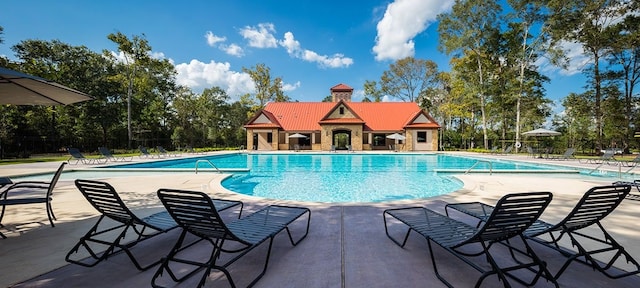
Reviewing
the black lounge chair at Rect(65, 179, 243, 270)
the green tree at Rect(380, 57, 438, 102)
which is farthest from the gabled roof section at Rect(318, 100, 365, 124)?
the black lounge chair at Rect(65, 179, 243, 270)

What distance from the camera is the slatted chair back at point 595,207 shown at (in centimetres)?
235

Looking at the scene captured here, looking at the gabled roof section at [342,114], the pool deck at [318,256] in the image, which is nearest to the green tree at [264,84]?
the gabled roof section at [342,114]

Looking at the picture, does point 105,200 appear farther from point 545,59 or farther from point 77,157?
point 545,59

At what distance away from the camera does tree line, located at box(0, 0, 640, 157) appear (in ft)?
66.4

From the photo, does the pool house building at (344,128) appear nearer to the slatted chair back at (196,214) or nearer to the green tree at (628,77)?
the green tree at (628,77)

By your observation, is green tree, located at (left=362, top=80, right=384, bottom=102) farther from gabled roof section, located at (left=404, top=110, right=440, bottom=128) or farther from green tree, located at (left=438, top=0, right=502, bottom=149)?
green tree, located at (left=438, top=0, right=502, bottom=149)

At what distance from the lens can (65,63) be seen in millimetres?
27562

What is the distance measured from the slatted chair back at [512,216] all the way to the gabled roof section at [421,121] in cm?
2580

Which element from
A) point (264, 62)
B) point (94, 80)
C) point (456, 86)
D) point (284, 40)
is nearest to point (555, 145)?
point (456, 86)

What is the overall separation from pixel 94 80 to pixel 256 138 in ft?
64.4

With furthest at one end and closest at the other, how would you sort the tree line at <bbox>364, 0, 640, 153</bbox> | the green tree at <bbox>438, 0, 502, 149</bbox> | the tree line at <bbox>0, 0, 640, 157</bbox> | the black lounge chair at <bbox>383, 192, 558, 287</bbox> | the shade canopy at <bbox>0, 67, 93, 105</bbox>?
the green tree at <bbox>438, 0, 502, 149</bbox>, the tree line at <bbox>0, 0, 640, 157</bbox>, the tree line at <bbox>364, 0, 640, 153</bbox>, the shade canopy at <bbox>0, 67, 93, 105</bbox>, the black lounge chair at <bbox>383, 192, 558, 287</bbox>

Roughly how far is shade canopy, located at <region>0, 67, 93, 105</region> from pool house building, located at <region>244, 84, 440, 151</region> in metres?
21.5

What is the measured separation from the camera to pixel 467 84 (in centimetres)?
2773

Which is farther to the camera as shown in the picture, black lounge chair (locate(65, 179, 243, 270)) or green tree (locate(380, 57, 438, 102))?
green tree (locate(380, 57, 438, 102))
